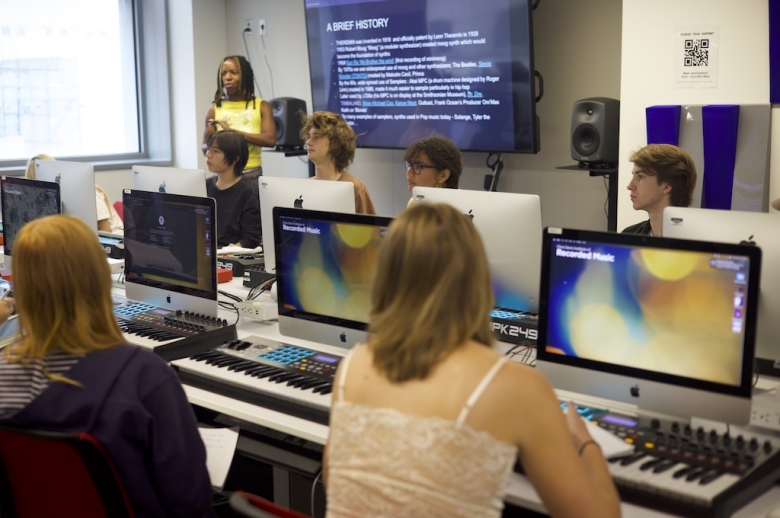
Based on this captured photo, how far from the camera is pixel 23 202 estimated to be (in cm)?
381

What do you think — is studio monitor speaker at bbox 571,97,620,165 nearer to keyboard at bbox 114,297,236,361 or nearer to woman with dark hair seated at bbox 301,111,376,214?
woman with dark hair seated at bbox 301,111,376,214

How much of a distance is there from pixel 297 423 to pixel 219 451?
0.19m

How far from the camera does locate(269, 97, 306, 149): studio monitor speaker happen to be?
6191 millimetres

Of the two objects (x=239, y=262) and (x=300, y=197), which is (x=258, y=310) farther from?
(x=239, y=262)

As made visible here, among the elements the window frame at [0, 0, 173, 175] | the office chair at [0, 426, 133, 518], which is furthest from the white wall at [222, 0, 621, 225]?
the office chair at [0, 426, 133, 518]

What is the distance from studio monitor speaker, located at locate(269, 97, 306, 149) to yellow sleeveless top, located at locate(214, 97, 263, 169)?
0.48 feet

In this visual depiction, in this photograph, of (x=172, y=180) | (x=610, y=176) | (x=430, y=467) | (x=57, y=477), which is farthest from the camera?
(x=610, y=176)

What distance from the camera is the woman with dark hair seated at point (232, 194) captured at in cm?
461

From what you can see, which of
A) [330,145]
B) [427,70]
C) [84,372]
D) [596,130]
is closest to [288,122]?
[427,70]

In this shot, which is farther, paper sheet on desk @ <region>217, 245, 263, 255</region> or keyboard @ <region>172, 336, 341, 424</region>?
paper sheet on desk @ <region>217, 245, 263, 255</region>

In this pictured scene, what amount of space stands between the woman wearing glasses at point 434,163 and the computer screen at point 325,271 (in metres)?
1.41

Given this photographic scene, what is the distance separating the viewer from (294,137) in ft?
20.5

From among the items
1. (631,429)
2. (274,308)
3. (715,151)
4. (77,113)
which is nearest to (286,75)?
(77,113)

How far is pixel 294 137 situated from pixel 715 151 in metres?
2.98
